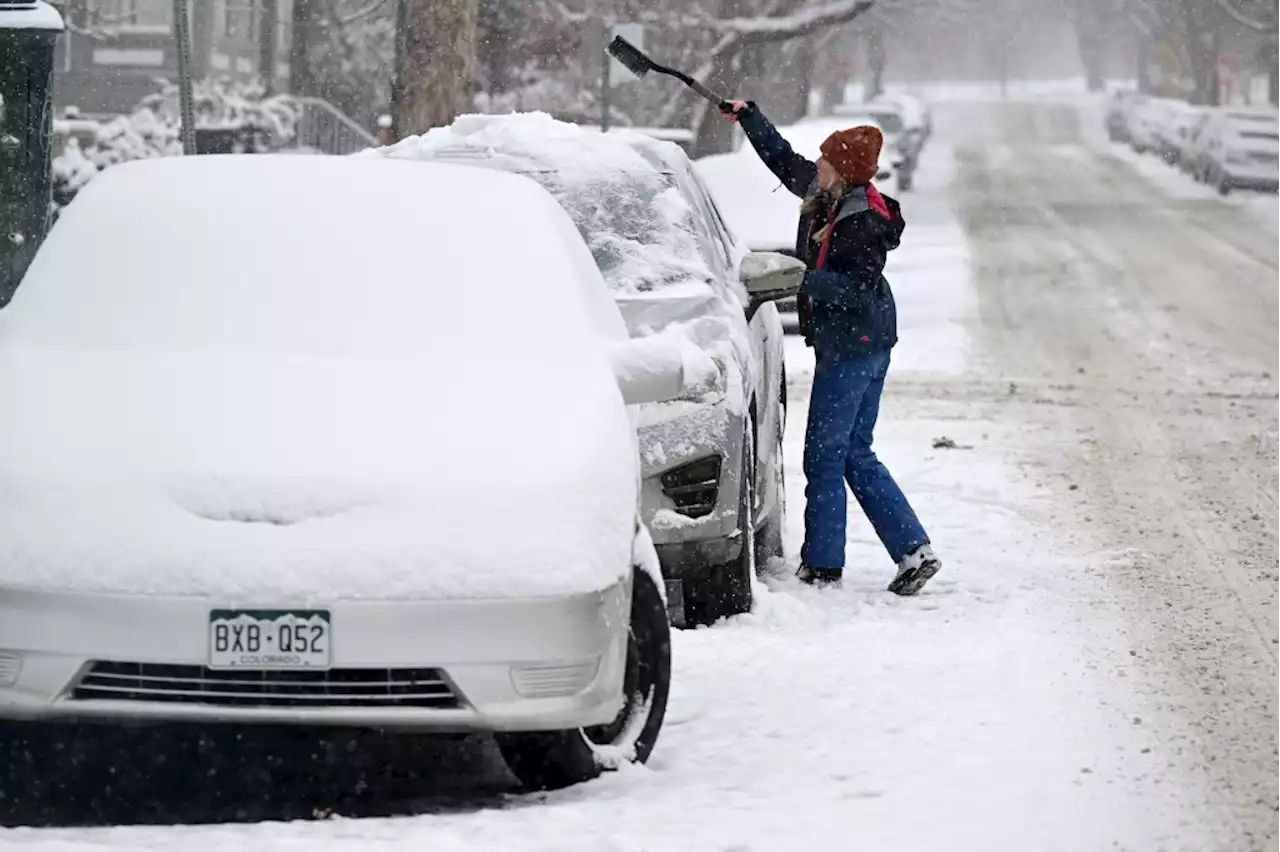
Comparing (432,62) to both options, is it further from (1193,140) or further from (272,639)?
(1193,140)

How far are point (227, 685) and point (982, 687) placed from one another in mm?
2635

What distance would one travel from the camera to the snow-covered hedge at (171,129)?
2344 centimetres

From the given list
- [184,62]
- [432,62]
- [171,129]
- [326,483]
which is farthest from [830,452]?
[171,129]

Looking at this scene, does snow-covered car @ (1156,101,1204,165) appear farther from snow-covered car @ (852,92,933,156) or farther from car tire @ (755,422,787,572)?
car tire @ (755,422,787,572)

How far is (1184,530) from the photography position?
9781 mm

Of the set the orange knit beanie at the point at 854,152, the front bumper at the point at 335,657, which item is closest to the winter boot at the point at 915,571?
the orange knit beanie at the point at 854,152

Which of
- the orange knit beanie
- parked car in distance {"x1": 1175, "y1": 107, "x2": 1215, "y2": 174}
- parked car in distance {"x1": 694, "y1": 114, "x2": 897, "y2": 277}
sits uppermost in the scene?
the orange knit beanie

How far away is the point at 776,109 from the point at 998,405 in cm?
3899

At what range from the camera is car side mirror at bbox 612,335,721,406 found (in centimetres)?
598

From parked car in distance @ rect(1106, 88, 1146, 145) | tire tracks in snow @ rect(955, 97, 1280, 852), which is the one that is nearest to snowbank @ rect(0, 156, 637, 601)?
tire tracks in snow @ rect(955, 97, 1280, 852)

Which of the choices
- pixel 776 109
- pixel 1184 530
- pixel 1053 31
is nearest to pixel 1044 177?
pixel 776 109

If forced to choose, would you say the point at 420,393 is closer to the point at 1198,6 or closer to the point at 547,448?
the point at 547,448

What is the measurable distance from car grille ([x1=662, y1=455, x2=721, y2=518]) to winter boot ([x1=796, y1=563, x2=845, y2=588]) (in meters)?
1.24

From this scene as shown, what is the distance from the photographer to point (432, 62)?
62.1 feet
